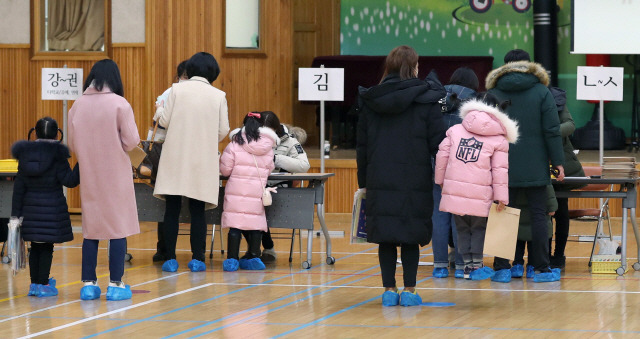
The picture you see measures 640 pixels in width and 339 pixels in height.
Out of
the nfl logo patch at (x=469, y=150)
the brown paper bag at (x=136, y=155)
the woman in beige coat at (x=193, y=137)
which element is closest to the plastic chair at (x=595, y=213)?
the nfl logo patch at (x=469, y=150)

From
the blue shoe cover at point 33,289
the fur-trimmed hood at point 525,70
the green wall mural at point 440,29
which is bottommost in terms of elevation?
the blue shoe cover at point 33,289

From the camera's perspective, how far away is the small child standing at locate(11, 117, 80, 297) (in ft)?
20.7

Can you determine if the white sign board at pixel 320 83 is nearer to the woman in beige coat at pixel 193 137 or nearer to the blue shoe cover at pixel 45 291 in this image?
the woman in beige coat at pixel 193 137

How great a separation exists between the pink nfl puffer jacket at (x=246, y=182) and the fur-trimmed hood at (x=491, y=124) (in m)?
1.59

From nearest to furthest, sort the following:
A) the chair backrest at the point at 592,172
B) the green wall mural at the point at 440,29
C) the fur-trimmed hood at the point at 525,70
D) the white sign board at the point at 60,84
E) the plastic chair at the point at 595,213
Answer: the fur-trimmed hood at the point at 525,70, the plastic chair at the point at 595,213, the chair backrest at the point at 592,172, the white sign board at the point at 60,84, the green wall mural at the point at 440,29

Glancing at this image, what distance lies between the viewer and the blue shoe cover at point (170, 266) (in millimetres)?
7500

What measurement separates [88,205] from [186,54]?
5.47 metres

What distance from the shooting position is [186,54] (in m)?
11.5

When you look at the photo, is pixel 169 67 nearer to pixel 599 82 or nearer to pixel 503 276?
pixel 599 82

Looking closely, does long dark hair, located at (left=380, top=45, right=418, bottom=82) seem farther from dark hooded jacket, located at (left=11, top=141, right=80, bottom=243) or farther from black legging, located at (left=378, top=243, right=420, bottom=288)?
dark hooded jacket, located at (left=11, top=141, right=80, bottom=243)

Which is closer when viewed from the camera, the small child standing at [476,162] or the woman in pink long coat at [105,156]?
the woman in pink long coat at [105,156]

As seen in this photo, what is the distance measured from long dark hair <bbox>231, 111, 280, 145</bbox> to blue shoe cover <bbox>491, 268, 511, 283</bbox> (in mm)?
1857

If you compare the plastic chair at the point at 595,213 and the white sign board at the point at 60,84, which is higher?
the white sign board at the point at 60,84

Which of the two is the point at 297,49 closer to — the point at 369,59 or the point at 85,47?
the point at 369,59
